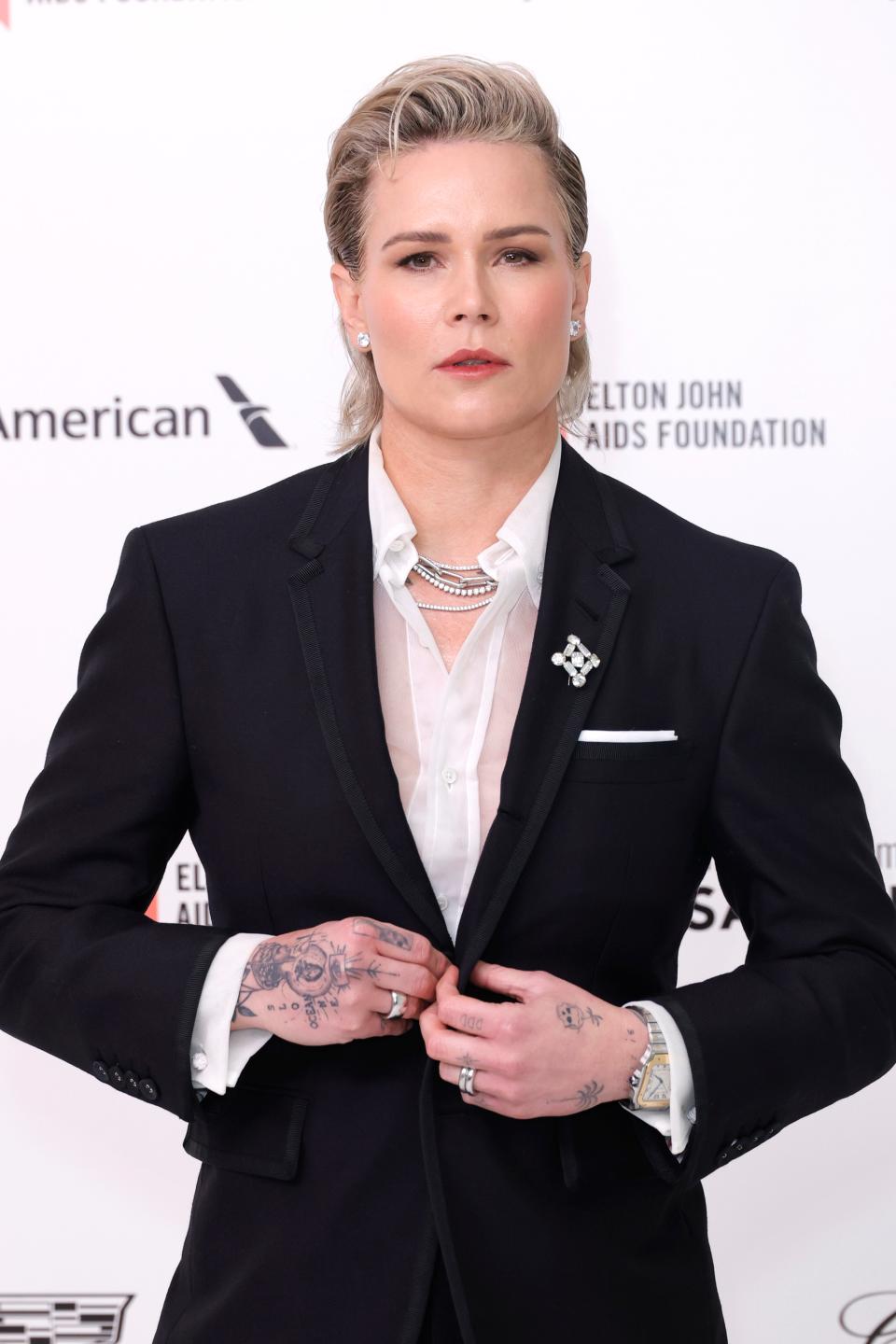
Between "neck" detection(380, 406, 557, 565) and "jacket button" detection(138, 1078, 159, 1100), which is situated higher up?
"neck" detection(380, 406, 557, 565)

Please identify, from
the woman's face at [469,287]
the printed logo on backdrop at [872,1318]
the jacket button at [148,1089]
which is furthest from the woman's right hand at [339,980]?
the printed logo on backdrop at [872,1318]

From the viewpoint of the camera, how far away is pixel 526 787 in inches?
54.5

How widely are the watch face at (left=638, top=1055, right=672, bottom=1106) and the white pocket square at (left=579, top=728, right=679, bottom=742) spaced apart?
0.97 feet

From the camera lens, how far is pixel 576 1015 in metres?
1.33

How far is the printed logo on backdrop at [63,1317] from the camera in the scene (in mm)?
2572

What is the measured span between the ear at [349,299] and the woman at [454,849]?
0.30 ft

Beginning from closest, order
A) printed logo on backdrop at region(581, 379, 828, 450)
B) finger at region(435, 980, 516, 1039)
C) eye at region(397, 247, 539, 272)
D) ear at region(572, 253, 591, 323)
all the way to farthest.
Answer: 1. finger at region(435, 980, 516, 1039)
2. eye at region(397, 247, 539, 272)
3. ear at region(572, 253, 591, 323)
4. printed logo on backdrop at region(581, 379, 828, 450)

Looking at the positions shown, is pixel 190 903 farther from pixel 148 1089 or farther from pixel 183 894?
pixel 148 1089

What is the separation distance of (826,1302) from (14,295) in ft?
7.23

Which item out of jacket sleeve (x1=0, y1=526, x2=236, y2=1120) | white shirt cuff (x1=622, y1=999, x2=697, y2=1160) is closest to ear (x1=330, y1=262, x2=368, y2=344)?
jacket sleeve (x1=0, y1=526, x2=236, y2=1120)

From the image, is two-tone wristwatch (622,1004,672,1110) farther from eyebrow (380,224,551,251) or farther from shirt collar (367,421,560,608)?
eyebrow (380,224,551,251)

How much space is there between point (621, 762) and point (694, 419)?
3.92ft

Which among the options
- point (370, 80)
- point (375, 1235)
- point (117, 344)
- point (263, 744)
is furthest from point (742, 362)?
point (375, 1235)

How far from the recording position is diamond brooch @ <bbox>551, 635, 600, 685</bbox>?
56.6 inches
